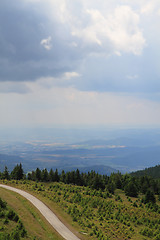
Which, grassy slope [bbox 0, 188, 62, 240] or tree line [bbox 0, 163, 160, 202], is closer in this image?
grassy slope [bbox 0, 188, 62, 240]

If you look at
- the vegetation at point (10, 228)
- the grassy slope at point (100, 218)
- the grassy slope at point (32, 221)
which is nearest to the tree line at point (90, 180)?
the grassy slope at point (100, 218)

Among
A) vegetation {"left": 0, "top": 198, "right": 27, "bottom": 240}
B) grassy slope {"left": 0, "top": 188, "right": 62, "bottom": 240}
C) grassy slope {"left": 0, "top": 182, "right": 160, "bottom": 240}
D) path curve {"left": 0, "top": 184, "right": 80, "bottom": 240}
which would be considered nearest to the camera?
→ vegetation {"left": 0, "top": 198, "right": 27, "bottom": 240}

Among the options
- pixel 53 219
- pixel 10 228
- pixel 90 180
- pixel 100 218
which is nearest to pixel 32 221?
pixel 53 219

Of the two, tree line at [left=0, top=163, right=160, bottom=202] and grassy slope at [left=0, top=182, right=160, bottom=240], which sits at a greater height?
tree line at [left=0, top=163, right=160, bottom=202]

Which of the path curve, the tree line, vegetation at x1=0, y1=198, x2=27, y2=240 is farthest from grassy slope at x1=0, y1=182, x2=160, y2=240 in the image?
the tree line

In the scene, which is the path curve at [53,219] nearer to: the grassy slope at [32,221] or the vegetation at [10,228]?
the grassy slope at [32,221]

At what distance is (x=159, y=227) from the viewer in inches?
1596

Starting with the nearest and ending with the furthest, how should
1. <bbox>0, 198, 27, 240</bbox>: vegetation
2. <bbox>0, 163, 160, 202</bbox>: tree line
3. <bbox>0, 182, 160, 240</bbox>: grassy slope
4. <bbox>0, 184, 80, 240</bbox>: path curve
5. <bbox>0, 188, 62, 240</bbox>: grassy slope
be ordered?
<bbox>0, 198, 27, 240</bbox>: vegetation → <bbox>0, 188, 62, 240</bbox>: grassy slope → <bbox>0, 184, 80, 240</bbox>: path curve → <bbox>0, 182, 160, 240</bbox>: grassy slope → <bbox>0, 163, 160, 202</bbox>: tree line

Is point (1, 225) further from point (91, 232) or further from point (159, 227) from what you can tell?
point (159, 227)

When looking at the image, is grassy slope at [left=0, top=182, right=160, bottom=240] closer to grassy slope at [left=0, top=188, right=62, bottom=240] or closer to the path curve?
grassy slope at [left=0, top=188, right=62, bottom=240]

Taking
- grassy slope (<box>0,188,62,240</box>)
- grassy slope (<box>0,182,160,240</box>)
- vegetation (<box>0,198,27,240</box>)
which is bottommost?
grassy slope (<box>0,182,160,240</box>)

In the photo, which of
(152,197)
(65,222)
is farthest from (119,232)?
(152,197)

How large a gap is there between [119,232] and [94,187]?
38.1 meters

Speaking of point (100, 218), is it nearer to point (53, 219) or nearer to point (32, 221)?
point (53, 219)
